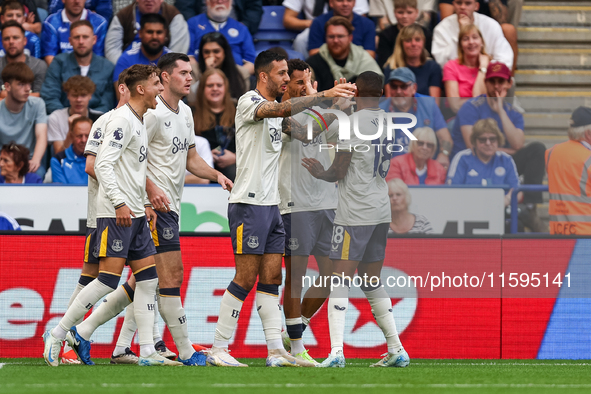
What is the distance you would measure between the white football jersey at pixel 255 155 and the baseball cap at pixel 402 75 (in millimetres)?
3961

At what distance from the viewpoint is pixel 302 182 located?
679cm

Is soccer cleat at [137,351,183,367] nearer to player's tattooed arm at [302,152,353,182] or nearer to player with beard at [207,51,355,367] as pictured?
player with beard at [207,51,355,367]

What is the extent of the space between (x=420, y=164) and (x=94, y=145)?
2.79 m

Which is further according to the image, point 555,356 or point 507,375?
point 555,356

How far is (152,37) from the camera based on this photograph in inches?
425

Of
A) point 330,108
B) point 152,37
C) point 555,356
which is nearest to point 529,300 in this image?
point 555,356

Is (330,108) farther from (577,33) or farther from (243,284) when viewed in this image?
(577,33)

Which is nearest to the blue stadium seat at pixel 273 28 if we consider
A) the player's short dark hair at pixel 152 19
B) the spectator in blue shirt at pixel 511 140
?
the player's short dark hair at pixel 152 19

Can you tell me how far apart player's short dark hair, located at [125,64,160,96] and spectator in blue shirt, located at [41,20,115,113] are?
4.54 m

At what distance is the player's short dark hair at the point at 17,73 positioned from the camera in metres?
10.4

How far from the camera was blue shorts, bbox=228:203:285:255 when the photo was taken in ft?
20.4

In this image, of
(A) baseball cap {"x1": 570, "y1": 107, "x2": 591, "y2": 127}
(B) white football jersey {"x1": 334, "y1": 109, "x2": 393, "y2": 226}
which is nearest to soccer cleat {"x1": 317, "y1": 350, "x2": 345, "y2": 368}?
(B) white football jersey {"x1": 334, "y1": 109, "x2": 393, "y2": 226}

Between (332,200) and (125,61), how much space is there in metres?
5.14

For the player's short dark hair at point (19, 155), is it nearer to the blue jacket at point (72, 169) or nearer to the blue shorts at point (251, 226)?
the blue jacket at point (72, 169)
